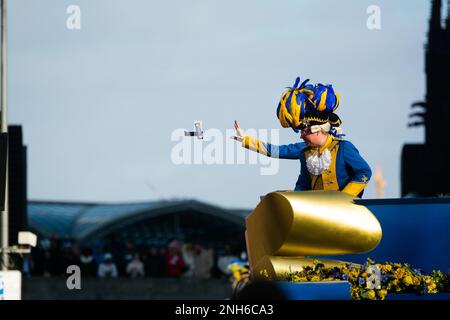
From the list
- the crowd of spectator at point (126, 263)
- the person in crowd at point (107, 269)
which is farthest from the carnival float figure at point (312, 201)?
the person in crowd at point (107, 269)

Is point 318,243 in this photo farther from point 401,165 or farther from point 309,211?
point 401,165

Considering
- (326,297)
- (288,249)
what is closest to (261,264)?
(288,249)

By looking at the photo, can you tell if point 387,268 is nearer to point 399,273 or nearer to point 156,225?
point 399,273

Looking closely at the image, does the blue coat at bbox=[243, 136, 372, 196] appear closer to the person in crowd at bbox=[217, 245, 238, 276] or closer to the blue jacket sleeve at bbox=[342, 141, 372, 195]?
the blue jacket sleeve at bbox=[342, 141, 372, 195]

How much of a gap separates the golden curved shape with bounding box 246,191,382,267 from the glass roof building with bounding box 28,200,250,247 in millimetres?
50134

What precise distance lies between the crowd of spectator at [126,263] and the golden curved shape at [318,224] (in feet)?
74.8

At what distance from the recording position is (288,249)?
28.8 ft

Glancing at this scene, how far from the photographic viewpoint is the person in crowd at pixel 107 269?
32456 millimetres

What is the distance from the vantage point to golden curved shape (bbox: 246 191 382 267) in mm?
8641

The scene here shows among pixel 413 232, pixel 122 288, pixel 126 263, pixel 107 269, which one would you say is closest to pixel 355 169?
pixel 413 232

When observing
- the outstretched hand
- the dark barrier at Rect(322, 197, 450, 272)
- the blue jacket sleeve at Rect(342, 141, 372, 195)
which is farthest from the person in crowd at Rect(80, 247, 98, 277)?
the dark barrier at Rect(322, 197, 450, 272)

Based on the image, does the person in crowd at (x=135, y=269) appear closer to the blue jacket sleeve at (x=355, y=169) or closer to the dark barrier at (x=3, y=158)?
the dark barrier at (x=3, y=158)

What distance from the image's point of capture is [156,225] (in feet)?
207
